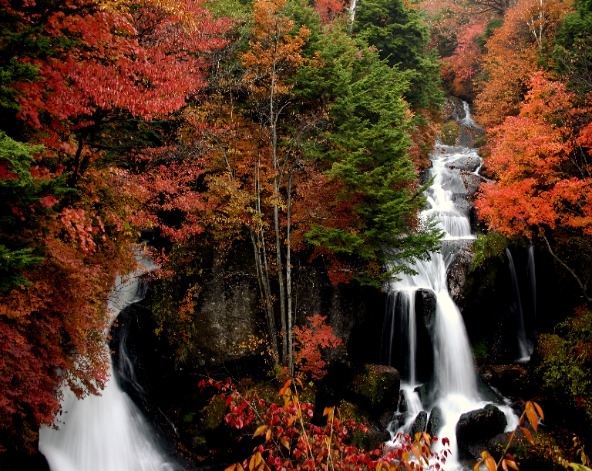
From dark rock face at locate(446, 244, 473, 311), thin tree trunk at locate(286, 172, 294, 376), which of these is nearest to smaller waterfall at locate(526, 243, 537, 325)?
dark rock face at locate(446, 244, 473, 311)

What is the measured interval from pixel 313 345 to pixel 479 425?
5502 millimetres

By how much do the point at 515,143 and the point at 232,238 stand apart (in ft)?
34.3

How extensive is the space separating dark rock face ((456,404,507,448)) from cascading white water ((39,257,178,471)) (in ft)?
27.5

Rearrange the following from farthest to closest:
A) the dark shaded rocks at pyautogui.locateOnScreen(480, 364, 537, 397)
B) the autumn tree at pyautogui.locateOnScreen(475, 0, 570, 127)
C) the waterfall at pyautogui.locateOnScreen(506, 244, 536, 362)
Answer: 1. the autumn tree at pyautogui.locateOnScreen(475, 0, 570, 127)
2. the waterfall at pyautogui.locateOnScreen(506, 244, 536, 362)
3. the dark shaded rocks at pyautogui.locateOnScreen(480, 364, 537, 397)

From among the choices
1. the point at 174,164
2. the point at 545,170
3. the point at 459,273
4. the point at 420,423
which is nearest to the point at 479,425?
the point at 420,423

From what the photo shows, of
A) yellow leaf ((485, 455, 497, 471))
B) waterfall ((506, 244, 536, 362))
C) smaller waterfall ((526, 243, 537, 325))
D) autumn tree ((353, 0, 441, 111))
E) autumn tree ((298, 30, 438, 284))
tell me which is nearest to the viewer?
yellow leaf ((485, 455, 497, 471))

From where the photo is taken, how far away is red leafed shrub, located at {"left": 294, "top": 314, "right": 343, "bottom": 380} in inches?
475

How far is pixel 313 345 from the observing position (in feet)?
39.9

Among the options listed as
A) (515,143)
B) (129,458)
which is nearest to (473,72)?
(515,143)

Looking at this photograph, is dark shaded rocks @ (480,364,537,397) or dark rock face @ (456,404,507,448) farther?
dark shaded rocks @ (480,364,537,397)

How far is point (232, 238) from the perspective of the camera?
13.4 meters

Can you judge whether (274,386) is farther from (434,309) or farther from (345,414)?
(434,309)

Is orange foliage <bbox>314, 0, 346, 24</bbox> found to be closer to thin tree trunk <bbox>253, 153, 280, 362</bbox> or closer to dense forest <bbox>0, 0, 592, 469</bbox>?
dense forest <bbox>0, 0, 592, 469</bbox>

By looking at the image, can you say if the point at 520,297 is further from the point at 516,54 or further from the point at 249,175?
the point at 516,54
